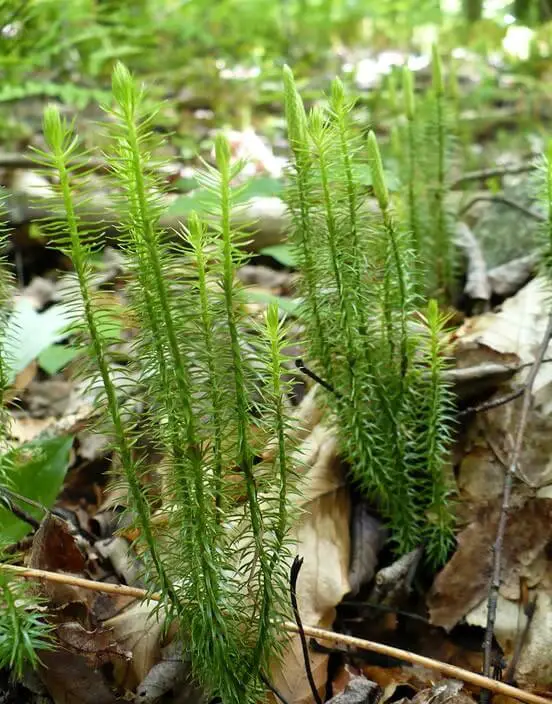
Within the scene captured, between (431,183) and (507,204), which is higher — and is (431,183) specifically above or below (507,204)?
above

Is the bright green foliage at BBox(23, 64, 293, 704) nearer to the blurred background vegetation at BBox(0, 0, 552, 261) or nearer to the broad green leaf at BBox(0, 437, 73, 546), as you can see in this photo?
the broad green leaf at BBox(0, 437, 73, 546)

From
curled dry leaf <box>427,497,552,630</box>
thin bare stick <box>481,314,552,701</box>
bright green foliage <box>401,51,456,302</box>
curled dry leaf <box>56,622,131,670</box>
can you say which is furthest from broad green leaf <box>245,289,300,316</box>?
curled dry leaf <box>56,622,131,670</box>

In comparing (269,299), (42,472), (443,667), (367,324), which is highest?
(367,324)

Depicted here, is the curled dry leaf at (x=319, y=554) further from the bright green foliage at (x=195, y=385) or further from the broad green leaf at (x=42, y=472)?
the broad green leaf at (x=42, y=472)

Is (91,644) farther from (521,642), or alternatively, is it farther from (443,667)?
(521,642)

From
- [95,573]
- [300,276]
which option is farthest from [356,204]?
[95,573]

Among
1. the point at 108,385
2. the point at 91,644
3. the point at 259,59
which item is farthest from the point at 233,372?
the point at 259,59

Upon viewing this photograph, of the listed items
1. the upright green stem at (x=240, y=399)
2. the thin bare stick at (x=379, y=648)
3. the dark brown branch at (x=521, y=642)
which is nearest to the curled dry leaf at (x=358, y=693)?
the thin bare stick at (x=379, y=648)
